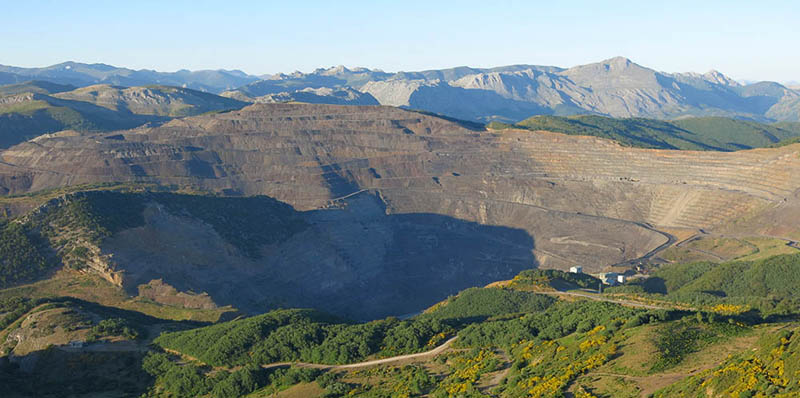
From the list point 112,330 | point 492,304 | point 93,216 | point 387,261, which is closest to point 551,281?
point 492,304

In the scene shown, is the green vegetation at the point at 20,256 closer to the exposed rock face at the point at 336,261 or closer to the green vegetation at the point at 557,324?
the exposed rock face at the point at 336,261

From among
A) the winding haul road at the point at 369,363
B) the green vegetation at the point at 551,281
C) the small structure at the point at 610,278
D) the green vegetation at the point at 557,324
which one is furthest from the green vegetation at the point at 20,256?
the small structure at the point at 610,278

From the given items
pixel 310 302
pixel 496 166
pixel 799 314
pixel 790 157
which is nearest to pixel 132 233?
pixel 310 302

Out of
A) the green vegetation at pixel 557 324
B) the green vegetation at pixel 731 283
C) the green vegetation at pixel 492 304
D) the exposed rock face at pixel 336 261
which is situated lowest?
the exposed rock face at pixel 336 261

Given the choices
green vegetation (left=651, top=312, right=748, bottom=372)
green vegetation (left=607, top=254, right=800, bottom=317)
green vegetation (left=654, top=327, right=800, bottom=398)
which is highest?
green vegetation (left=654, top=327, right=800, bottom=398)

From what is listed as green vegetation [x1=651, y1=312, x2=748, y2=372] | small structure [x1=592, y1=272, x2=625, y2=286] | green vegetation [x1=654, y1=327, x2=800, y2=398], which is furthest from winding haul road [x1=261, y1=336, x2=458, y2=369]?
small structure [x1=592, y1=272, x2=625, y2=286]

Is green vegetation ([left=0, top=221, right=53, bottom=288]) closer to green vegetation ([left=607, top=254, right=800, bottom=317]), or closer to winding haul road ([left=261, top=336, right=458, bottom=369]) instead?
winding haul road ([left=261, top=336, right=458, bottom=369])

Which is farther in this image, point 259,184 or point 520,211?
point 259,184

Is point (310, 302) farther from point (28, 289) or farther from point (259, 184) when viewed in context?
point (259, 184)
